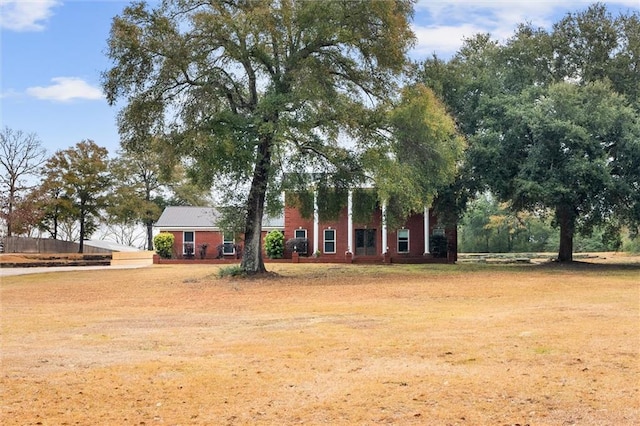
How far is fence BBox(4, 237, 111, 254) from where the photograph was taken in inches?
1807

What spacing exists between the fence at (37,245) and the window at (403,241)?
85.0ft

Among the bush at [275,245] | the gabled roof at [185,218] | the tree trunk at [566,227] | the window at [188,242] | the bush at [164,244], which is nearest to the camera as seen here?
the tree trunk at [566,227]

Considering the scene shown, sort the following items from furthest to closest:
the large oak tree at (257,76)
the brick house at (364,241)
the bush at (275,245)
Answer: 1. the bush at (275,245)
2. the brick house at (364,241)
3. the large oak tree at (257,76)

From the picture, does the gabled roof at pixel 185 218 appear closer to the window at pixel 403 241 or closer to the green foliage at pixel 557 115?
the window at pixel 403 241

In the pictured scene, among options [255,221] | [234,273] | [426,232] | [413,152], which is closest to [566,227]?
[426,232]

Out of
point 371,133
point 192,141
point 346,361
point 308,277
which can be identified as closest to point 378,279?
point 308,277

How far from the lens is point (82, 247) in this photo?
5062 cm

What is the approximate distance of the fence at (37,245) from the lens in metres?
45.9

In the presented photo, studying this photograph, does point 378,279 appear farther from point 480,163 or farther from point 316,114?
point 480,163

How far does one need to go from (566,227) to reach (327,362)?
1119 inches

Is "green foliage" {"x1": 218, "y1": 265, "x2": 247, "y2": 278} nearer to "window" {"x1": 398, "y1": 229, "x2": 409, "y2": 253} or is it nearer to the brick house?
the brick house

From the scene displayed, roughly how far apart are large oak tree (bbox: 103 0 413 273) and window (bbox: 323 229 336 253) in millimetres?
17460

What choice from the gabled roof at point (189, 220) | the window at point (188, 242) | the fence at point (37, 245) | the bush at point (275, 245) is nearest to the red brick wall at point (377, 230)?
the bush at point (275, 245)

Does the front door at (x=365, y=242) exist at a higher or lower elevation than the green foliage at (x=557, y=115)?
lower
